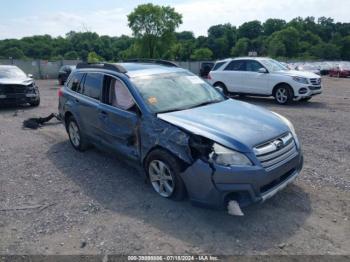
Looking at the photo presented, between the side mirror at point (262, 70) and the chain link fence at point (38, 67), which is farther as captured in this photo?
the chain link fence at point (38, 67)

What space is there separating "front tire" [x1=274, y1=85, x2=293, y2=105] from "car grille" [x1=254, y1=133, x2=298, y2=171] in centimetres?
853

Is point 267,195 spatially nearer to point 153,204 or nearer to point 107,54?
point 153,204

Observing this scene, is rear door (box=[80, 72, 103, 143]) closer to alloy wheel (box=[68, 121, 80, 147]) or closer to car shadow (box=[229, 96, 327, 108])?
alloy wheel (box=[68, 121, 80, 147])

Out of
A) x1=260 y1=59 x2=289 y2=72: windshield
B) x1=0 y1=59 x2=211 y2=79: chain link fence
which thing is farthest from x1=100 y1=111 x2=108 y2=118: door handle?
x1=0 y1=59 x2=211 y2=79: chain link fence

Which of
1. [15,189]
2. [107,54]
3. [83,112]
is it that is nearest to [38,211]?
[15,189]

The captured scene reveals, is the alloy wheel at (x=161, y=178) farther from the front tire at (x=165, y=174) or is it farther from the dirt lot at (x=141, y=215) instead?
the dirt lot at (x=141, y=215)

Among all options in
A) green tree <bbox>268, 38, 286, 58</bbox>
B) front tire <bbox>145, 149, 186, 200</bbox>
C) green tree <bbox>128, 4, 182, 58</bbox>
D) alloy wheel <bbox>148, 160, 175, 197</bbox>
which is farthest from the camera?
green tree <bbox>268, 38, 286, 58</bbox>

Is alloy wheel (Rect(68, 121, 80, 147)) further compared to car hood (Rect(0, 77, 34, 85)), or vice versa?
car hood (Rect(0, 77, 34, 85))

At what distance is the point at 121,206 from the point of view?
15.3 ft

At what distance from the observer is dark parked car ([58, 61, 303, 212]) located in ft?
13.1

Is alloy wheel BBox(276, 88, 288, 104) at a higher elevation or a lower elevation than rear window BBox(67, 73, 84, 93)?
lower

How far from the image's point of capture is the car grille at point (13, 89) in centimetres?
1268

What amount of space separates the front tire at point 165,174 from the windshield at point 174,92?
0.70 m

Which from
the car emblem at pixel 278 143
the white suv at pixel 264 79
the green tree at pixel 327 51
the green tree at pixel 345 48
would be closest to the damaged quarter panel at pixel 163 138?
the car emblem at pixel 278 143
